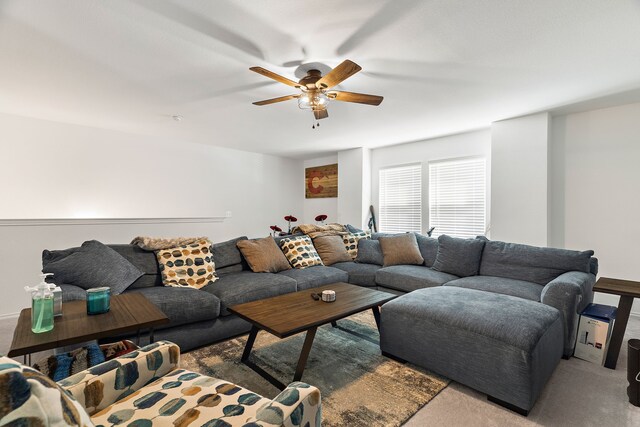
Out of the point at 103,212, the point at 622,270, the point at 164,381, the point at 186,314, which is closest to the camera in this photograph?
the point at 164,381

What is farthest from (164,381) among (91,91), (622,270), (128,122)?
(622,270)

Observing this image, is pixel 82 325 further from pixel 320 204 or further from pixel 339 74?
pixel 320 204

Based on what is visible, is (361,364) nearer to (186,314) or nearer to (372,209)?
(186,314)

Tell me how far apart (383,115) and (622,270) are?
3241mm

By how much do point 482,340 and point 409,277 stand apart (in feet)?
4.88

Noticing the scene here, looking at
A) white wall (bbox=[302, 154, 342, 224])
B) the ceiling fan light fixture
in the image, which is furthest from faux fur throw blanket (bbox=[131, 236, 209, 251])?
white wall (bbox=[302, 154, 342, 224])

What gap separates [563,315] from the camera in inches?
87.9

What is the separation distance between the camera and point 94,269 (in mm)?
2289

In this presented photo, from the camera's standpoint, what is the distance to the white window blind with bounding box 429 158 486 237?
4422 mm

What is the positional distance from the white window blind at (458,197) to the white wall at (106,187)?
132 inches

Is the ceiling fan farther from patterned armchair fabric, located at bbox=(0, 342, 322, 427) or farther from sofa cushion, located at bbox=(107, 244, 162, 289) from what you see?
sofa cushion, located at bbox=(107, 244, 162, 289)

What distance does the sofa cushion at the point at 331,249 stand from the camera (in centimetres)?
405

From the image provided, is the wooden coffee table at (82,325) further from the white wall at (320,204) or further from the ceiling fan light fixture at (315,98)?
the white wall at (320,204)

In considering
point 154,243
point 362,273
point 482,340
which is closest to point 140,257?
point 154,243
